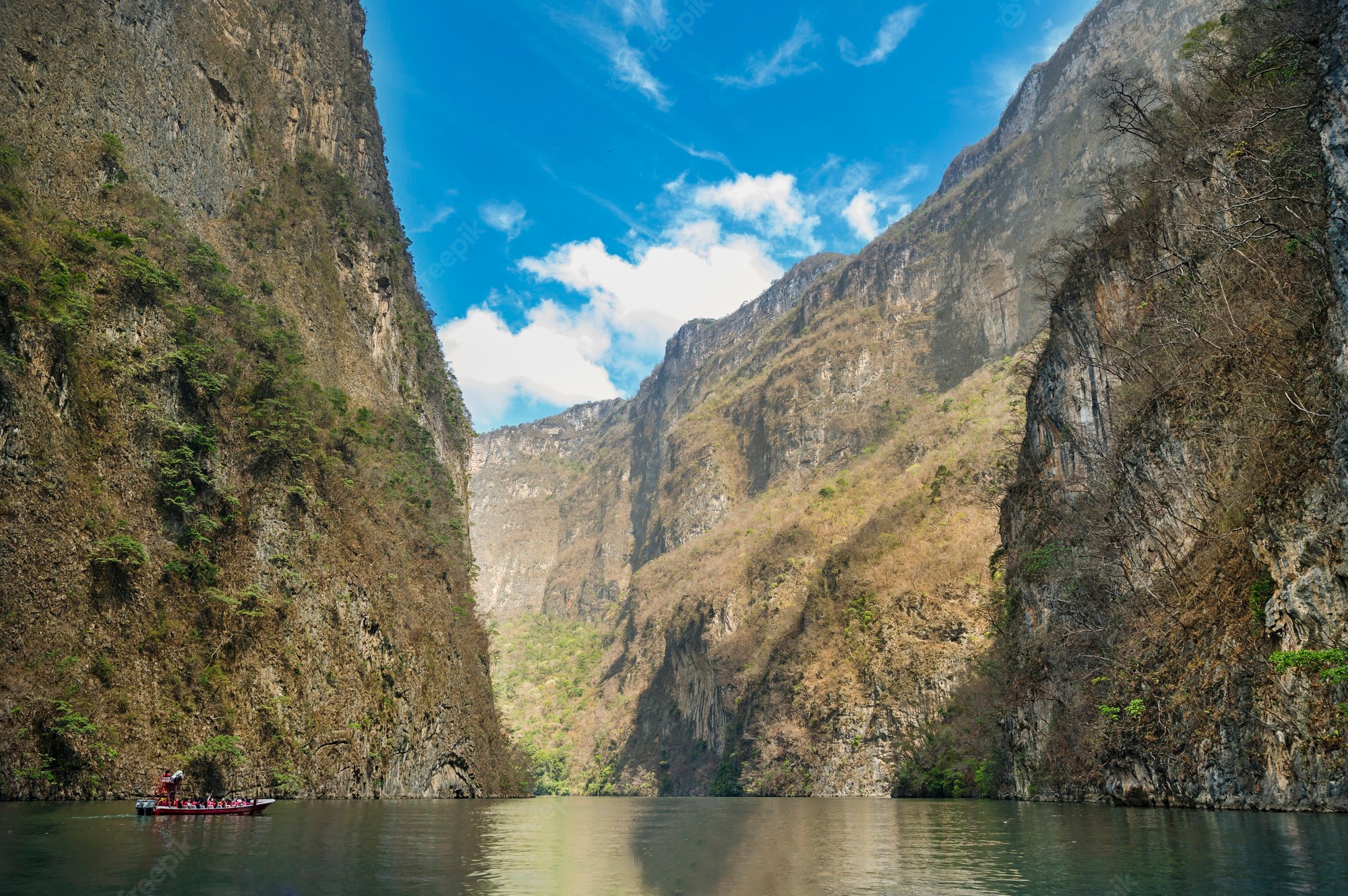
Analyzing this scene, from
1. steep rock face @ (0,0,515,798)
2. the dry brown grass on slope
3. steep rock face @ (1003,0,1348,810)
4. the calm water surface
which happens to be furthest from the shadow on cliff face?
the calm water surface

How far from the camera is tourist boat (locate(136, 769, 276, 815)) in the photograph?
23219 mm

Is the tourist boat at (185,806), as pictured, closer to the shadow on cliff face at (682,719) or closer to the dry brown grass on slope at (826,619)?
the dry brown grass on slope at (826,619)

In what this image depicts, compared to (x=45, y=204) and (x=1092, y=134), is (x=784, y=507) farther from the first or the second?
(x=45, y=204)

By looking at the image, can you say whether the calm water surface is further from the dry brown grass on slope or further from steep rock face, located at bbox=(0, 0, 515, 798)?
the dry brown grass on slope

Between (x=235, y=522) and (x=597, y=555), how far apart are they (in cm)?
16114

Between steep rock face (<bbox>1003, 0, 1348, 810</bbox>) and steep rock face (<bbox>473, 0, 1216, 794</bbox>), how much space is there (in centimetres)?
2505

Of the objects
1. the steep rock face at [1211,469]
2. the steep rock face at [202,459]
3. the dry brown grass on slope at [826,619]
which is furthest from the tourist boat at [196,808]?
the dry brown grass on slope at [826,619]

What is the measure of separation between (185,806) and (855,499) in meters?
82.9

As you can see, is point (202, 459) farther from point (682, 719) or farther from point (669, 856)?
point (682, 719)

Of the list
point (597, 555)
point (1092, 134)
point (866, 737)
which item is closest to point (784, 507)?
point (866, 737)

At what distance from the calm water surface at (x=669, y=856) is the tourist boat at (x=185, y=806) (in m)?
0.39

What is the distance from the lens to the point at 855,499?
3888 inches

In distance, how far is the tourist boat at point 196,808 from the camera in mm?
23062

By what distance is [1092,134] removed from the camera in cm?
11112
